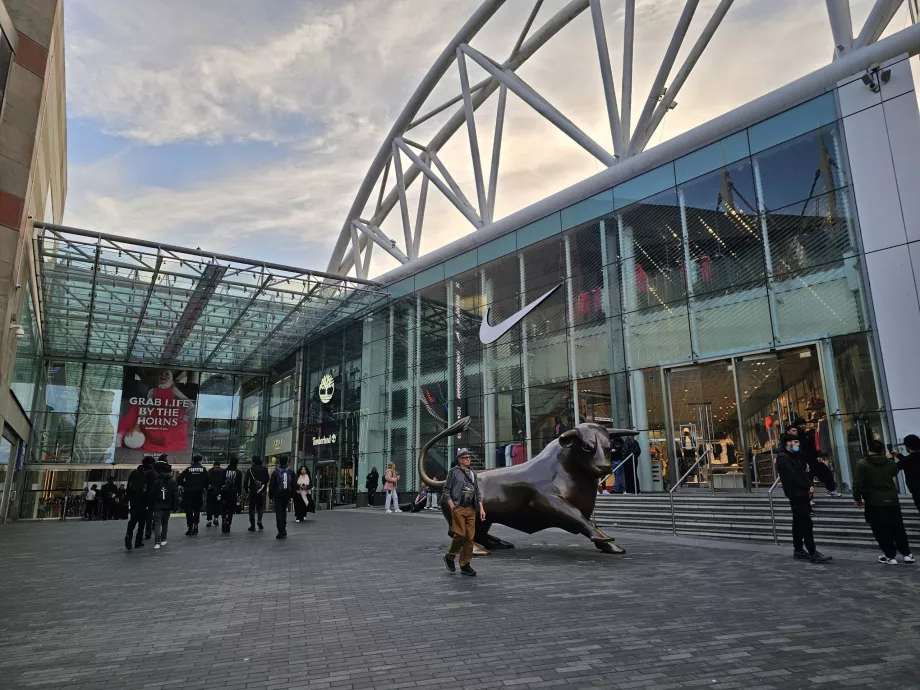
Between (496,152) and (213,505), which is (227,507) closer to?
(213,505)

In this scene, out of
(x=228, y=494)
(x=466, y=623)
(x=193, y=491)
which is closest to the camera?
(x=466, y=623)

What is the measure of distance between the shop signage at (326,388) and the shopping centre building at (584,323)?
0.75ft

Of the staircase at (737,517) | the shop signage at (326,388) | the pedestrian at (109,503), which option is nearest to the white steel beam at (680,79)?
the staircase at (737,517)

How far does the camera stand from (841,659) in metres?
4.05

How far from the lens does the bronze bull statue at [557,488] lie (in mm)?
9234

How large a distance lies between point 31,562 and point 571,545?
29.0 feet

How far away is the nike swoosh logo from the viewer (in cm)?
2204

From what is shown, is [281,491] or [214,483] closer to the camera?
[281,491]

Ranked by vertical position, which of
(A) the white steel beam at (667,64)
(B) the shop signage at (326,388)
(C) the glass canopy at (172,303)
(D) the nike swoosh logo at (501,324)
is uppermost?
(A) the white steel beam at (667,64)

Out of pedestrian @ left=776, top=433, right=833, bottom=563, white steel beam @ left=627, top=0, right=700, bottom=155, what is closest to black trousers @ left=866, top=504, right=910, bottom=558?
pedestrian @ left=776, top=433, right=833, bottom=563

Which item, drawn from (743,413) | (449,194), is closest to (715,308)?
(743,413)

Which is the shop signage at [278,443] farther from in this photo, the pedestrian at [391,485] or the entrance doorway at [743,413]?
the entrance doorway at [743,413]

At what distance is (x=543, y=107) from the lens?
23156 mm

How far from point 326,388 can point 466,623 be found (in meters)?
28.3
